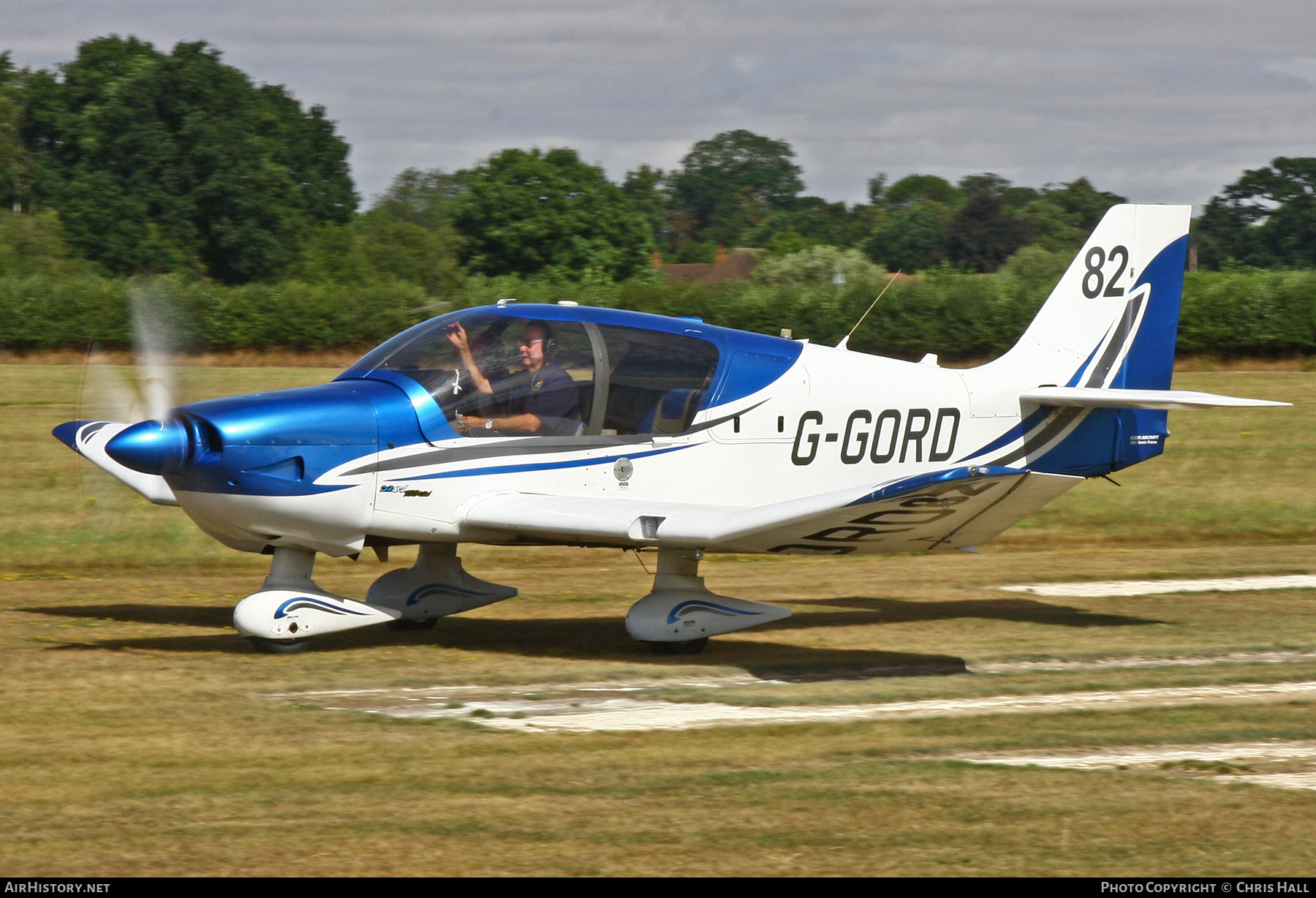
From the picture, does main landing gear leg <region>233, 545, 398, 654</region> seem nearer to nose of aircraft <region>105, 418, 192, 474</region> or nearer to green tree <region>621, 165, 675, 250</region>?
→ nose of aircraft <region>105, 418, 192, 474</region>

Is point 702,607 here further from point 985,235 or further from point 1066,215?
point 1066,215

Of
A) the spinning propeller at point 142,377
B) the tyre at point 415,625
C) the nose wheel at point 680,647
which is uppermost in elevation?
the spinning propeller at point 142,377

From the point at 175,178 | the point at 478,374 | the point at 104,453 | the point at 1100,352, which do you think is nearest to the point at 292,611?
the point at 478,374

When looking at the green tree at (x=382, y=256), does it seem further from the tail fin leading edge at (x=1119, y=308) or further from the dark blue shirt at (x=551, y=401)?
the dark blue shirt at (x=551, y=401)

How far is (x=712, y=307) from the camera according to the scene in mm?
39000

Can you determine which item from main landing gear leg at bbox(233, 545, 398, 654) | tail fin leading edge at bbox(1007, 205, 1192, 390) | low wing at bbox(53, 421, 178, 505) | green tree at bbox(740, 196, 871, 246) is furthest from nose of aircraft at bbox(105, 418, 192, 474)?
green tree at bbox(740, 196, 871, 246)

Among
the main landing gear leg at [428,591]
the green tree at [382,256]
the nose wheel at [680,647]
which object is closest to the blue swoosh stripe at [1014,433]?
the nose wheel at [680,647]

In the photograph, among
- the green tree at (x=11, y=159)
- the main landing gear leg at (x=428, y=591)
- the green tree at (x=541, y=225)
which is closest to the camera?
the main landing gear leg at (x=428, y=591)

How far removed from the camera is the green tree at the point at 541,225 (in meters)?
64.5

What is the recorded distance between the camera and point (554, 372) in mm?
8656

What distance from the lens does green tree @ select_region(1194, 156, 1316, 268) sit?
7927 cm

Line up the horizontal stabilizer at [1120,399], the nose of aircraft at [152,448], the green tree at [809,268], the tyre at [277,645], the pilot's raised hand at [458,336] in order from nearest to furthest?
the nose of aircraft at [152,448] → the tyre at [277,645] → the pilot's raised hand at [458,336] → the horizontal stabilizer at [1120,399] → the green tree at [809,268]

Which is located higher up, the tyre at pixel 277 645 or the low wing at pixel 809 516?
the low wing at pixel 809 516

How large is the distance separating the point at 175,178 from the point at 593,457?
201 ft
